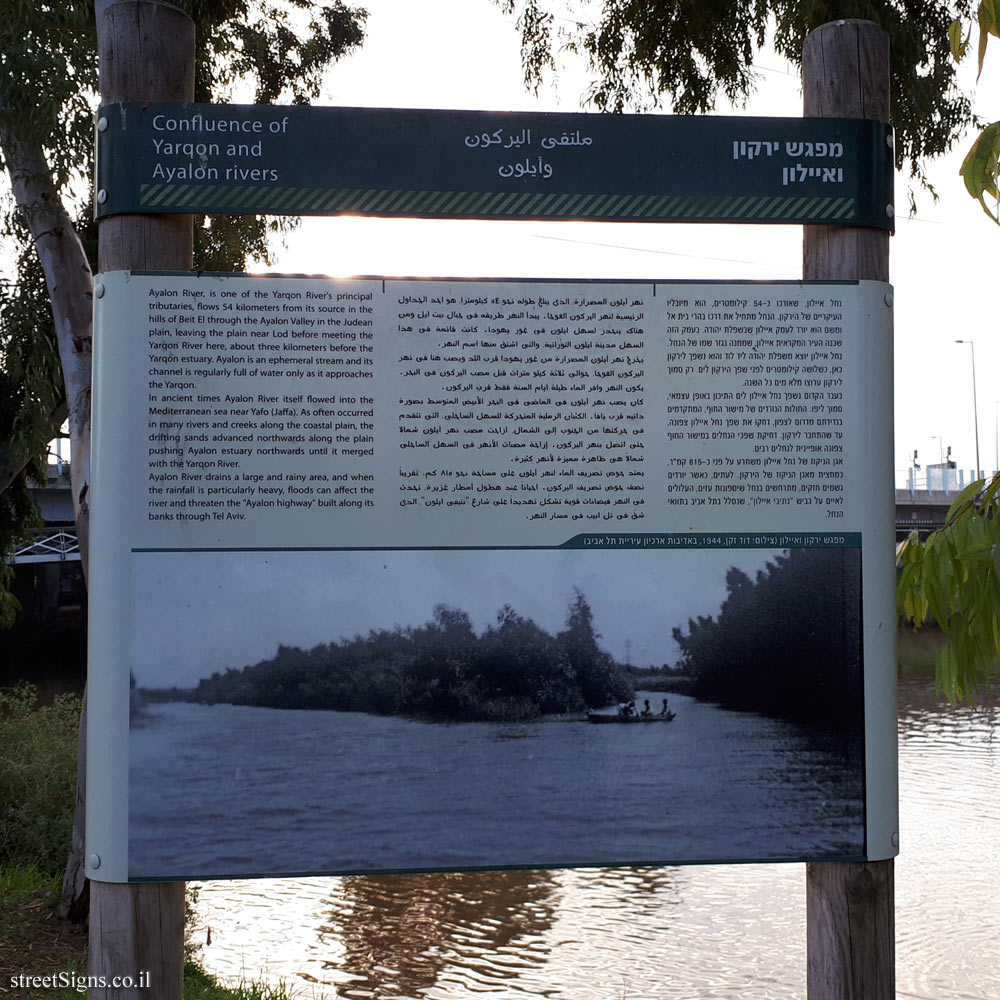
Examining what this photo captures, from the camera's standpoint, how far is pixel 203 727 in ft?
8.36

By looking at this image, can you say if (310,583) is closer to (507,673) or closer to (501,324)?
(507,673)

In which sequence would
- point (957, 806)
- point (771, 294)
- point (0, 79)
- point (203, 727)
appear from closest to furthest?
point (203, 727) → point (771, 294) → point (0, 79) → point (957, 806)

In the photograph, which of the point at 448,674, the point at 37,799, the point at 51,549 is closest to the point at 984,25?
the point at 448,674

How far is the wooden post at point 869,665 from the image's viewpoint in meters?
2.76

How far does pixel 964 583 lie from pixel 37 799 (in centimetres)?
795

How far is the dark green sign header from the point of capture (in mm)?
2668

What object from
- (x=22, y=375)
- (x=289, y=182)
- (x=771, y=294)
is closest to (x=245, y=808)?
(x=289, y=182)

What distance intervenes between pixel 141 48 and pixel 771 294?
63.9 inches

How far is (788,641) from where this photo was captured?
2.69 m

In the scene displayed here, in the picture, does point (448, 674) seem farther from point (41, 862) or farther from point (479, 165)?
point (41, 862)

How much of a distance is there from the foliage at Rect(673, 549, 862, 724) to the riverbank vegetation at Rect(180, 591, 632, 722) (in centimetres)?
22

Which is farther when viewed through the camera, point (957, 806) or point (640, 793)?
point (957, 806)

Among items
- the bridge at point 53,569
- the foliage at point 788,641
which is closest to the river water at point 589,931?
the foliage at point 788,641

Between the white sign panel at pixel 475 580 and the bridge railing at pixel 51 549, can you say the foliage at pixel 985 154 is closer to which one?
the white sign panel at pixel 475 580
